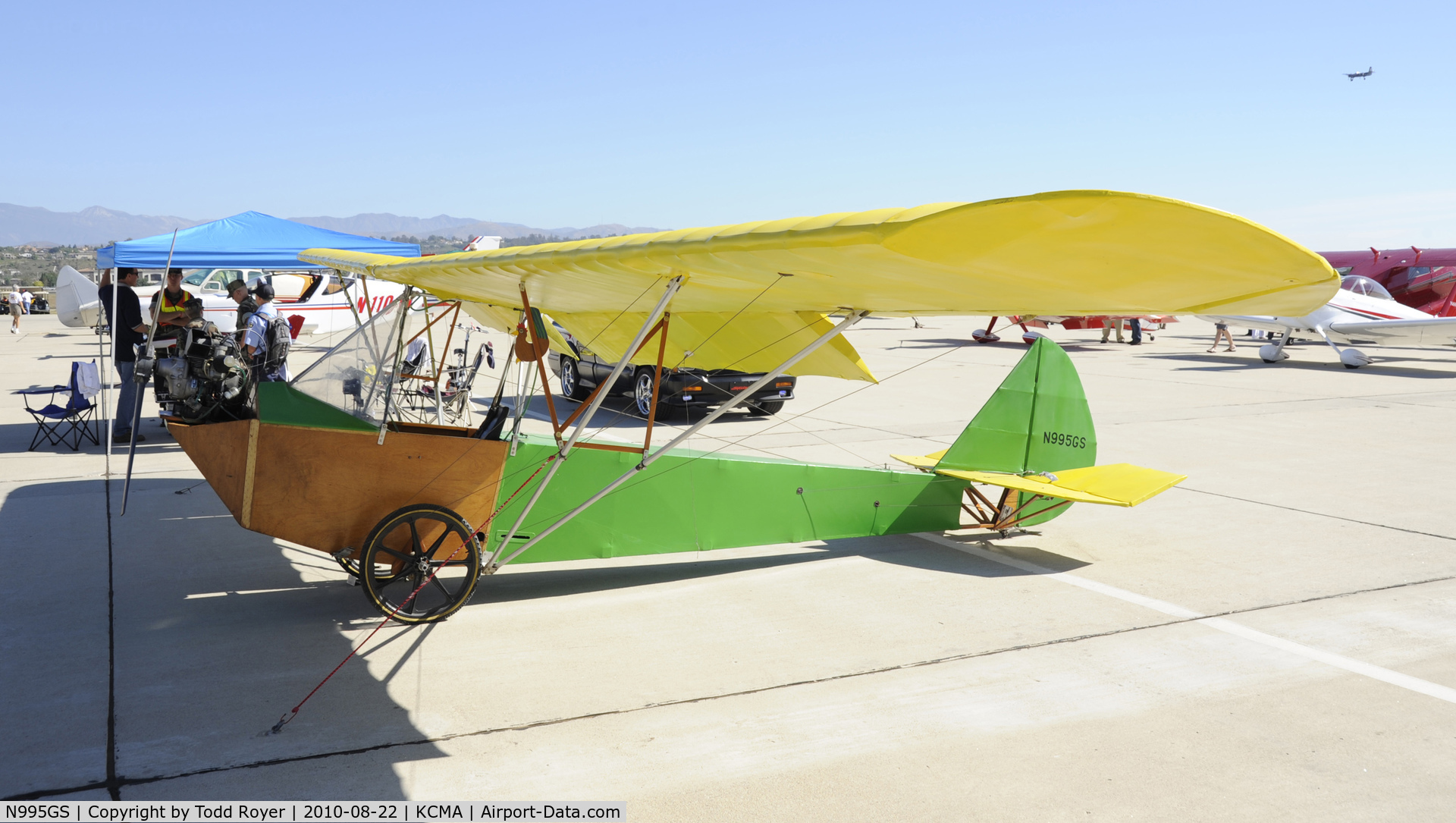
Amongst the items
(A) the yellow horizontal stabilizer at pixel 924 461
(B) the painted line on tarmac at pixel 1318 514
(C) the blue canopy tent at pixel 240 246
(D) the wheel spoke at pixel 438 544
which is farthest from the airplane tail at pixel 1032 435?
(C) the blue canopy tent at pixel 240 246

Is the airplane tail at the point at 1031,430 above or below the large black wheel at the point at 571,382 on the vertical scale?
above

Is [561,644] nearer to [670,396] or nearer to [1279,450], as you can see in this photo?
[670,396]

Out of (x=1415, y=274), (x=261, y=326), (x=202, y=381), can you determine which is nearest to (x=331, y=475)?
(x=202, y=381)

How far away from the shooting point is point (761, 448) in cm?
1123

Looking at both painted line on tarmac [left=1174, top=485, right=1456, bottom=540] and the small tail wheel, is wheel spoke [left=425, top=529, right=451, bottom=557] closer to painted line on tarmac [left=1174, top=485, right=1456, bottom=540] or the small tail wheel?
the small tail wheel

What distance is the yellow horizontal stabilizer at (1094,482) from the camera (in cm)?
608

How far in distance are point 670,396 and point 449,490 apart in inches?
311

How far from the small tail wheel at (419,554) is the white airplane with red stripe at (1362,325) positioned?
70.7 ft

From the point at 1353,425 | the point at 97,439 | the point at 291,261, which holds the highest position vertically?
the point at 291,261

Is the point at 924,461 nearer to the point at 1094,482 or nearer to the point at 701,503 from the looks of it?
the point at 1094,482

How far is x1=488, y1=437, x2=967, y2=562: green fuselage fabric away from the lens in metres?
5.75

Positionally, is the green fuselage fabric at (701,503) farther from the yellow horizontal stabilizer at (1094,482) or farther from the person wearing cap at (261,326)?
the person wearing cap at (261,326)

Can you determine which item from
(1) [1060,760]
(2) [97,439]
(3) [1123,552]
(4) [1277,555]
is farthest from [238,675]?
(2) [97,439]

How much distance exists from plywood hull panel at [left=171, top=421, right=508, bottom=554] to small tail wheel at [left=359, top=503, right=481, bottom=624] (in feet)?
0.40
